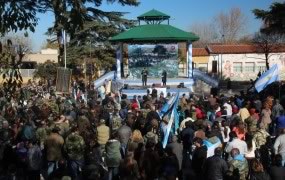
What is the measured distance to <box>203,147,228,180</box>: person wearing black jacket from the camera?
30.6 feet

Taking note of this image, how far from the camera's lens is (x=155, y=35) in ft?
128

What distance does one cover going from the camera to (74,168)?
10.7 metres

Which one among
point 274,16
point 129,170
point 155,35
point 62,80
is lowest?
point 129,170

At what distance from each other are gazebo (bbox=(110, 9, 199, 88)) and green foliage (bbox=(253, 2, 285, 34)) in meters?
9.13

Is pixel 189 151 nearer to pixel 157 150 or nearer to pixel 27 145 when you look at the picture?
pixel 157 150

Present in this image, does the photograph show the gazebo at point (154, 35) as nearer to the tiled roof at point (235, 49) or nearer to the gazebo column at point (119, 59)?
the gazebo column at point (119, 59)

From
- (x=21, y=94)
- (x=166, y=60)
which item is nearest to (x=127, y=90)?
(x=166, y=60)

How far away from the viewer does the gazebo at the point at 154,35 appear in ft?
128

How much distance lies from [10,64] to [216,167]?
5.33 m

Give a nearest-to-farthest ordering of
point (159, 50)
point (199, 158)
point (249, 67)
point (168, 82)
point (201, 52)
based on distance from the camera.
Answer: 1. point (199, 158)
2. point (168, 82)
3. point (159, 50)
4. point (249, 67)
5. point (201, 52)

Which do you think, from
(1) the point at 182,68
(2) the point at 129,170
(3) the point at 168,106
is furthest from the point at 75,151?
(1) the point at 182,68

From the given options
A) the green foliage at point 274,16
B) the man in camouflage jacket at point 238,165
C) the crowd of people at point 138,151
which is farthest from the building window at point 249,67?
the man in camouflage jacket at point 238,165

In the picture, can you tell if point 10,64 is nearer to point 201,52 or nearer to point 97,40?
point 97,40

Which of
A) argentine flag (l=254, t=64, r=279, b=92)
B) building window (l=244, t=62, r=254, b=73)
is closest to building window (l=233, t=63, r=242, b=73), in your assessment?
building window (l=244, t=62, r=254, b=73)
